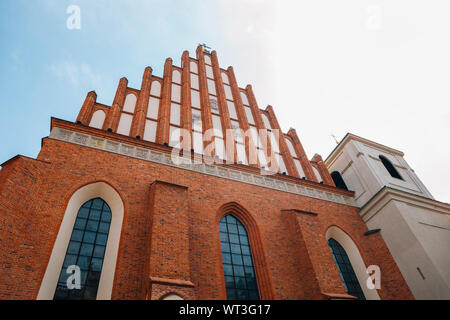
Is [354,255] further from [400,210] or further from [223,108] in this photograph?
[223,108]

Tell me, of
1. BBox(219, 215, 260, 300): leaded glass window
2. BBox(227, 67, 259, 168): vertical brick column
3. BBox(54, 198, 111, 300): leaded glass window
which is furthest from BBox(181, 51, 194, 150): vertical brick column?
BBox(54, 198, 111, 300): leaded glass window

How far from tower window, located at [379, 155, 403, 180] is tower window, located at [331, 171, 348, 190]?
205cm

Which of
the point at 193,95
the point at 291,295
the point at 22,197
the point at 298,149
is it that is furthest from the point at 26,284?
the point at 298,149

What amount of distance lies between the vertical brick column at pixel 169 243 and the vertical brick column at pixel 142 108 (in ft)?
9.12

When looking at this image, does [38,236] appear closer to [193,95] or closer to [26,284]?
[26,284]

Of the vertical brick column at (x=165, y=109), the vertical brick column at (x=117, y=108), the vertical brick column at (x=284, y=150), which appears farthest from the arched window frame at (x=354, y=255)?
the vertical brick column at (x=117, y=108)

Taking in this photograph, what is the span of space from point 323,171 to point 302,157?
3.82ft

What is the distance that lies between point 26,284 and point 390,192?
37.5ft

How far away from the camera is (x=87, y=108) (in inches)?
386

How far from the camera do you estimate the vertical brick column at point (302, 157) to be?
40.6 ft

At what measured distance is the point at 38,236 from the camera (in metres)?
6.21

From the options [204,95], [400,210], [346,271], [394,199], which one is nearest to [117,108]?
[204,95]
